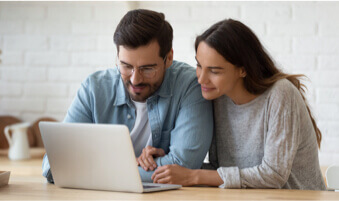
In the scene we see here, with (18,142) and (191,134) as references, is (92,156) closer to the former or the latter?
(191,134)

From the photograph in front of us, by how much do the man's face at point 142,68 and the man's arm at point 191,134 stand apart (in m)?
0.14

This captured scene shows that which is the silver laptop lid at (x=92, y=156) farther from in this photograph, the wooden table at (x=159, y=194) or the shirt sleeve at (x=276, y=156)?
the shirt sleeve at (x=276, y=156)

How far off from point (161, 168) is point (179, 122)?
224mm

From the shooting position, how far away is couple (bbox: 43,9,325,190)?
1.60 metres

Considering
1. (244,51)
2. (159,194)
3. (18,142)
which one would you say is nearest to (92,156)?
(159,194)

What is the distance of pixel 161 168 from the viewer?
1.61 metres

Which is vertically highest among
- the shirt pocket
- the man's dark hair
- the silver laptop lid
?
the man's dark hair

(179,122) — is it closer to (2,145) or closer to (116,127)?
(116,127)

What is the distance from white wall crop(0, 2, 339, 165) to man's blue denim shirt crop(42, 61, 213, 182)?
951 mm

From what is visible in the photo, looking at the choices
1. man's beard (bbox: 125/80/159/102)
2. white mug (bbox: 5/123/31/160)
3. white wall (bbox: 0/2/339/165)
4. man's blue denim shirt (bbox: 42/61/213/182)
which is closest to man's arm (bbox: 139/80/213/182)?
man's blue denim shirt (bbox: 42/61/213/182)

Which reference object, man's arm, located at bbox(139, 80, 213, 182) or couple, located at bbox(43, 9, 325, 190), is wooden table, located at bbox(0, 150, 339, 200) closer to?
couple, located at bbox(43, 9, 325, 190)

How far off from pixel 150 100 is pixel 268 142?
481 mm

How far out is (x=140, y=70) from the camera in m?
1.73

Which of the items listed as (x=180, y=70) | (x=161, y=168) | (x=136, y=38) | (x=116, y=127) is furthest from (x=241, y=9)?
(x=116, y=127)
